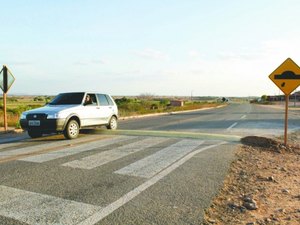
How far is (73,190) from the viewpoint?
5109 mm

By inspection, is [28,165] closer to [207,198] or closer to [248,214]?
[207,198]

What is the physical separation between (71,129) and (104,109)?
94.2 inches

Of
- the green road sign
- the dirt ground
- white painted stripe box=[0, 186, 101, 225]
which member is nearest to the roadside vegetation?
the green road sign

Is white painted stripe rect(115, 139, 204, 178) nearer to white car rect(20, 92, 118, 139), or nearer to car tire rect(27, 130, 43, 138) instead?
white car rect(20, 92, 118, 139)

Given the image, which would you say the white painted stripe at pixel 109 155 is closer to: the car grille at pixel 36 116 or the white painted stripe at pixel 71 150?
the white painted stripe at pixel 71 150

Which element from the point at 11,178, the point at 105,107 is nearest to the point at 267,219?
the point at 11,178

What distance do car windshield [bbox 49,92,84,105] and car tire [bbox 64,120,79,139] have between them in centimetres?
103

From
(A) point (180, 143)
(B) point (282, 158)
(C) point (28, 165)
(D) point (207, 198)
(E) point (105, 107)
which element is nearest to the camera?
(D) point (207, 198)

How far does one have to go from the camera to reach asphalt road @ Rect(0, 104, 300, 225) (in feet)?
13.5

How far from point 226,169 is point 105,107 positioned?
Result: 7524mm

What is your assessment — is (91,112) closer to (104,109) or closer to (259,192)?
(104,109)

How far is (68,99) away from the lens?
12.3 metres

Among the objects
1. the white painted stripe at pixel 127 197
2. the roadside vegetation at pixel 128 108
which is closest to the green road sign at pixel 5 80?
the roadside vegetation at pixel 128 108

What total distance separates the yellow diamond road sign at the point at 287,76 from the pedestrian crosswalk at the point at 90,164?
8.71 ft
